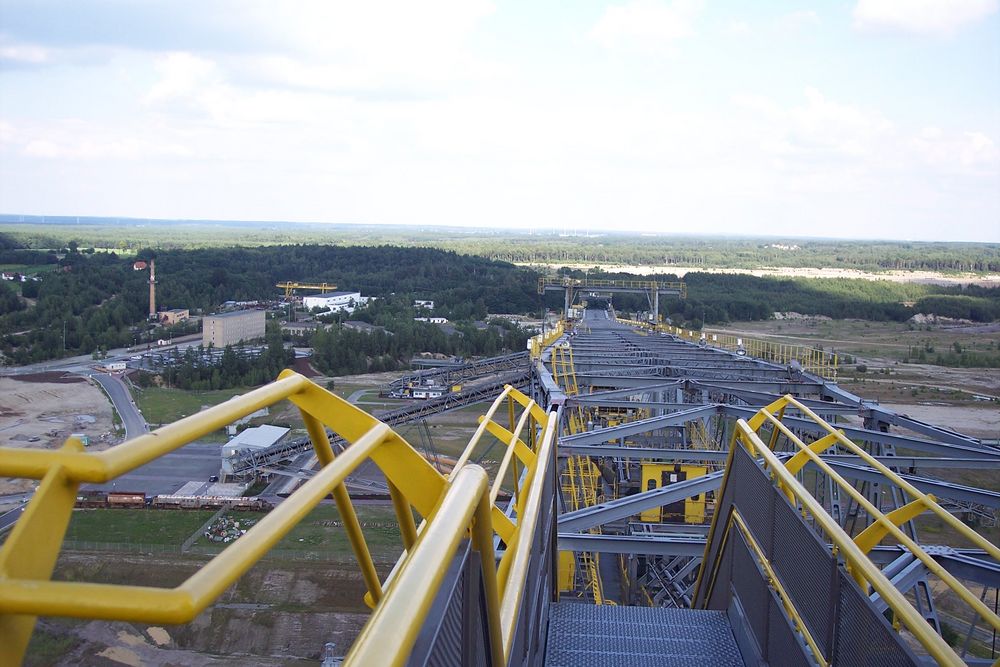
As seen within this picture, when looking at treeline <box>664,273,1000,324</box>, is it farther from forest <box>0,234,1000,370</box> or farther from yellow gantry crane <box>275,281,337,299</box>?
yellow gantry crane <box>275,281,337,299</box>

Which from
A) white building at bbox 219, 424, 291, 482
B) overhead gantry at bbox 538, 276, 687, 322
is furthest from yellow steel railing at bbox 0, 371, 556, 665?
overhead gantry at bbox 538, 276, 687, 322

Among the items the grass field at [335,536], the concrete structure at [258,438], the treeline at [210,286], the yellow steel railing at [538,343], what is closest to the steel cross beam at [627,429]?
the yellow steel railing at [538,343]

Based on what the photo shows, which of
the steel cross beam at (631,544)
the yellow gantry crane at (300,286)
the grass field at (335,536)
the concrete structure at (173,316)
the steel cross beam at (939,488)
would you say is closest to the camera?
the steel cross beam at (631,544)

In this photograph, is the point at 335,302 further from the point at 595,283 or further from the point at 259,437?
the point at 259,437

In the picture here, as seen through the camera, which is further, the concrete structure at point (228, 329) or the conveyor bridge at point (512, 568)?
the concrete structure at point (228, 329)

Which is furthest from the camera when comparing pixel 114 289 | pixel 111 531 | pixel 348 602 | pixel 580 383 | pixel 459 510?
pixel 114 289

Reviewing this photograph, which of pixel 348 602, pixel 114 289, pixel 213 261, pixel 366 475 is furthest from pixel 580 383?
pixel 213 261

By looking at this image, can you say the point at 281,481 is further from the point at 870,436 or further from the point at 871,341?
the point at 871,341

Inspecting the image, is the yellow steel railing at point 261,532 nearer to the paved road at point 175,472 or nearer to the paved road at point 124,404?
the paved road at point 175,472
